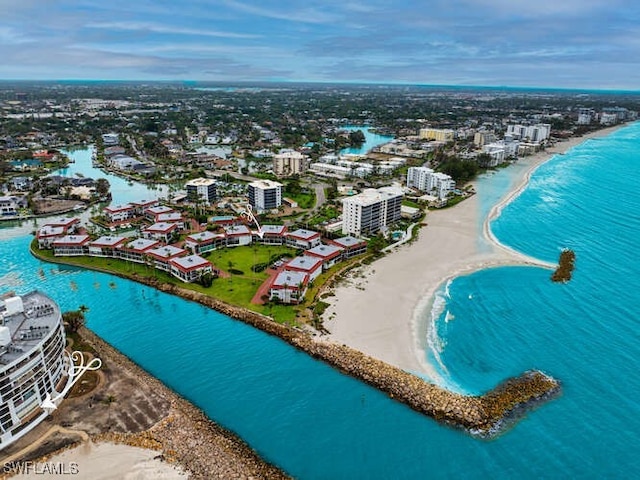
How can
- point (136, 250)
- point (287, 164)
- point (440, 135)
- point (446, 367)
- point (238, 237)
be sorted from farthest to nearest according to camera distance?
point (440, 135) → point (287, 164) → point (238, 237) → point (136, 250) → point (446, 367)

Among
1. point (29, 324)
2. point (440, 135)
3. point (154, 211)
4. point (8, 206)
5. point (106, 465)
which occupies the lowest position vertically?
point (106, 465)

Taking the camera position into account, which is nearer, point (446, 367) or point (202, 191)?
point (446, 367)

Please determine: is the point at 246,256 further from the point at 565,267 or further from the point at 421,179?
the point at 421,179

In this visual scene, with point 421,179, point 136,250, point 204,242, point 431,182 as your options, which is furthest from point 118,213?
point 431,182

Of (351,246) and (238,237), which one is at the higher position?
(351,246)

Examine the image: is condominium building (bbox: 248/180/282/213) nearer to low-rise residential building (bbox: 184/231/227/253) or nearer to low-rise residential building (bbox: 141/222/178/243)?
low-rise residential building (bbox: 184/231/227/253)

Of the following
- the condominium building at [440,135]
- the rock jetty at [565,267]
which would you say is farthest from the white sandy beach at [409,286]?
the condominium building at [440,135]

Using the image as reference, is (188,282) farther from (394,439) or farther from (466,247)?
(466,247)

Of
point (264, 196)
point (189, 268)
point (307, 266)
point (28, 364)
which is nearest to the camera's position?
point (28, 364)
